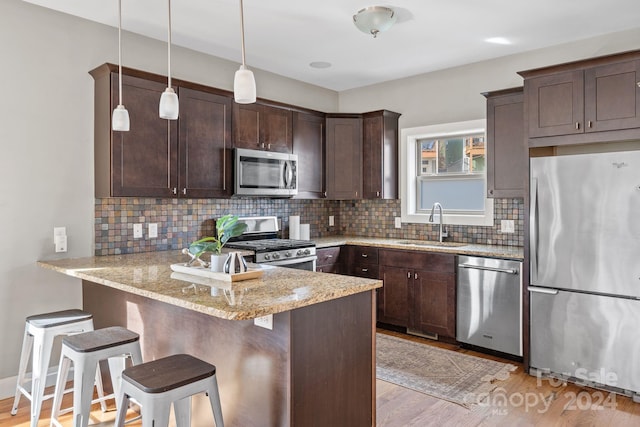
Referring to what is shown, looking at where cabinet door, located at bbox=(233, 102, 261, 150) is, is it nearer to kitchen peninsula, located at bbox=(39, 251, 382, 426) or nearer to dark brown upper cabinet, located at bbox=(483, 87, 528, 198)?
kitchen peninsula, located at bbox=(39, 251, 382, 426)

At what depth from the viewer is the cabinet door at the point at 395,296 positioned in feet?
14.0

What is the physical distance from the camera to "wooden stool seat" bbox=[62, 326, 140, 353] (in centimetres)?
211

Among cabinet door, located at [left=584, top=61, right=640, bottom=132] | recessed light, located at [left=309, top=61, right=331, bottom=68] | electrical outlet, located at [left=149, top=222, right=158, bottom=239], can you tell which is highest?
recessed light, located at [left=309, top=61, right=331, bottom=68]

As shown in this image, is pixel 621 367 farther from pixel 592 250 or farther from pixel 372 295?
pixel 372 295

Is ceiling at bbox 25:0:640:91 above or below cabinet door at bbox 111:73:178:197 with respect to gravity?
above

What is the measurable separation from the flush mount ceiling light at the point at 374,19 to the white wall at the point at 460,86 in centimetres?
148

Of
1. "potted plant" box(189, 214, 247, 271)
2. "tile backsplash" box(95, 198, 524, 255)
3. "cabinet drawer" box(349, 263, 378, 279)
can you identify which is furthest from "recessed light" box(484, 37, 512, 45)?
"potted plant" box(189, 214, 247, 271)

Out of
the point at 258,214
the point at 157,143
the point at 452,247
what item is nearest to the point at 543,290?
the point at 452,247

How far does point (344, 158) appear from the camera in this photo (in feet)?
16.3

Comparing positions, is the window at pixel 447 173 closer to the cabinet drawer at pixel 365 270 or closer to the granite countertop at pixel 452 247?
the granite countertop at pixel 452 247

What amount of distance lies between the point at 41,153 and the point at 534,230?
3570 mm

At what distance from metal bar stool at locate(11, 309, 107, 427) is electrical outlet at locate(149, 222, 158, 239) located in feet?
3.45

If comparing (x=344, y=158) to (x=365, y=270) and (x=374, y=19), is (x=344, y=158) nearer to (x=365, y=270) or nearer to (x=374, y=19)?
(x=365, y=270)

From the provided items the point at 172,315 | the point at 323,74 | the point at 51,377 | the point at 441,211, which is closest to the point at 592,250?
the point at 441,211
